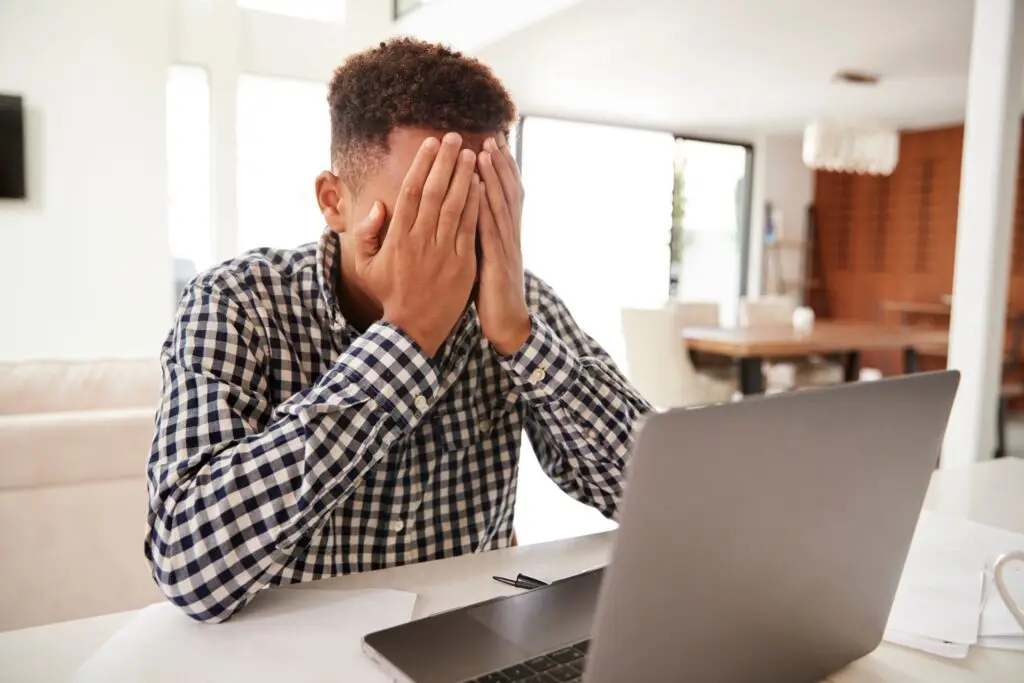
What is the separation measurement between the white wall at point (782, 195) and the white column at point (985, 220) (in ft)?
17.8

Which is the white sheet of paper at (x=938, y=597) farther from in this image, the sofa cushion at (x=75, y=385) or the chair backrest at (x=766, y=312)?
the chair backrest at (x=766, y=312)

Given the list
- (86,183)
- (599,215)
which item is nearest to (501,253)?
(86,183)

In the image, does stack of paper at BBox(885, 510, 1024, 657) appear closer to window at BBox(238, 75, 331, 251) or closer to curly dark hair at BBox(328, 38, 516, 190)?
curly dark hair at BBox(328, 38, 516, 190)

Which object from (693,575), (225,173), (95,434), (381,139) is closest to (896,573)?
(693,575)

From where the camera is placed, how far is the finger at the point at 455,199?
0.81 m

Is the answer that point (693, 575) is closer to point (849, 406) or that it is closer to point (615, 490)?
point (849, 406)

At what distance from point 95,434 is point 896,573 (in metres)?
1.49

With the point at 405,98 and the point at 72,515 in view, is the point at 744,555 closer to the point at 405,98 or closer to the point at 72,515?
the point at 405,98

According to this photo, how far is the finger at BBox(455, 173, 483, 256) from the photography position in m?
0.83

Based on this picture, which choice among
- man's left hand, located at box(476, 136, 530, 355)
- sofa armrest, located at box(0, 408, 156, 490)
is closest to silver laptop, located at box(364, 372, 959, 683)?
man's left hand, located at box(476, 136, 530, 355)

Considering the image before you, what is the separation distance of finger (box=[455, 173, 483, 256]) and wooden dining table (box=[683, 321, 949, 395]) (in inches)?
123

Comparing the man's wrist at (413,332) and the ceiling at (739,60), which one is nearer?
the man's wrist at (413,332)

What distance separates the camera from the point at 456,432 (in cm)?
101

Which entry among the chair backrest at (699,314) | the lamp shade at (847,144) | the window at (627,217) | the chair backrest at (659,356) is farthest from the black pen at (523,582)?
the window at (627,217)
